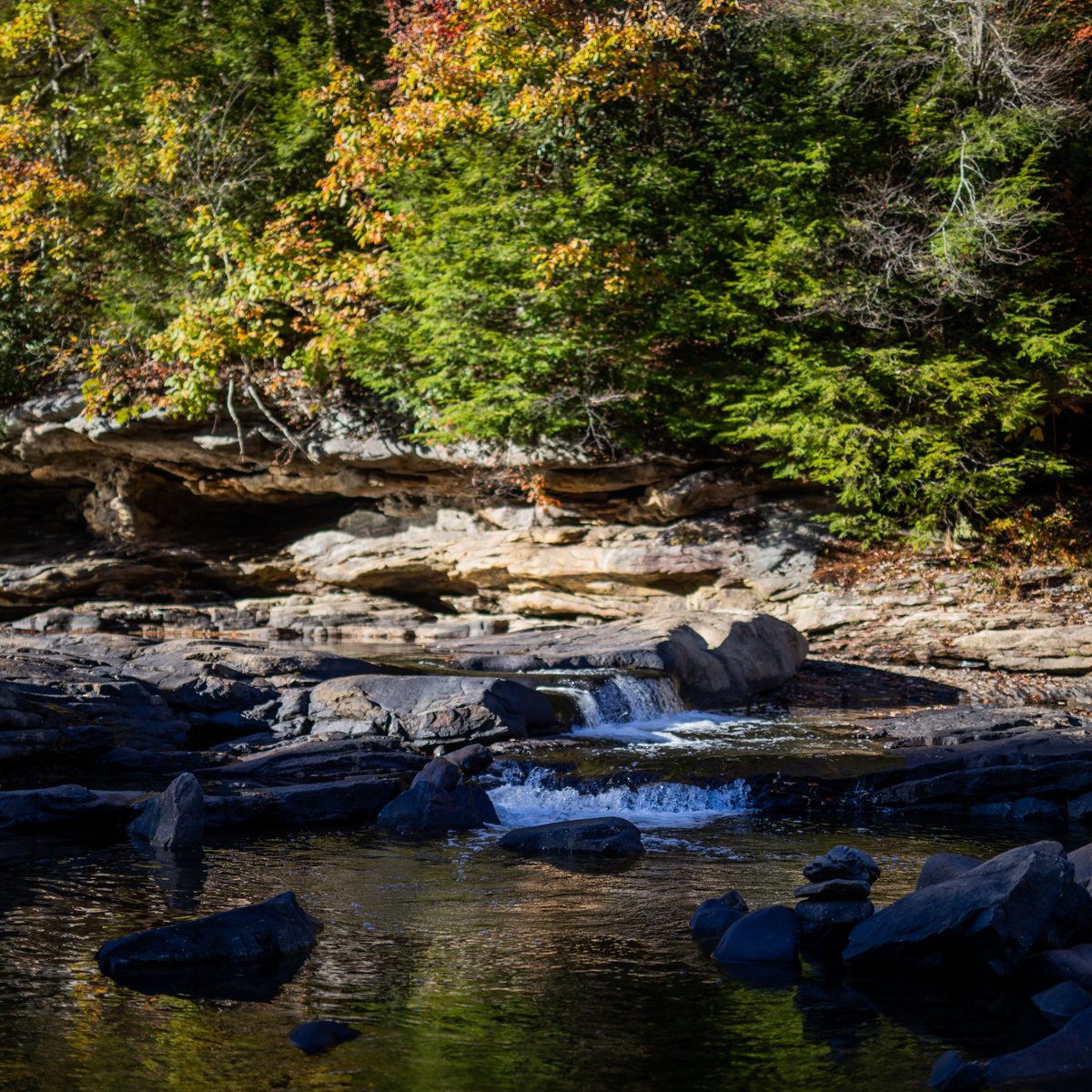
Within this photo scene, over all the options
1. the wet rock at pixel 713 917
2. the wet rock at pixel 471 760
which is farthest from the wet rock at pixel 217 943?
the wet rock at pixel 471 760

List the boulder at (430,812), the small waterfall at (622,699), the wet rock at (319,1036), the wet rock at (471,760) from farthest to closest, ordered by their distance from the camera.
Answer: the small waterfall at (622,699) → the wet rock at (471,760) → the boulder at (430,812) → the wet rock at (319,1036)

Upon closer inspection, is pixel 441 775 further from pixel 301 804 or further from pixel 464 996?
pixel 464 996

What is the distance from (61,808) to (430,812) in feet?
9.01

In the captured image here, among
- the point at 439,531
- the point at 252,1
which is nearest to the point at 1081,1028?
the point at 439,531

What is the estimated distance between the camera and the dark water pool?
4125 millimetres

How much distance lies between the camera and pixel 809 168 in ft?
56.6

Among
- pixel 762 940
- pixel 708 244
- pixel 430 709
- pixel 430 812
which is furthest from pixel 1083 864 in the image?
pixel 708 244

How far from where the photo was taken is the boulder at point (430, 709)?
11.4m

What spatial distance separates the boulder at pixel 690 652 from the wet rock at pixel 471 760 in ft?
12.7

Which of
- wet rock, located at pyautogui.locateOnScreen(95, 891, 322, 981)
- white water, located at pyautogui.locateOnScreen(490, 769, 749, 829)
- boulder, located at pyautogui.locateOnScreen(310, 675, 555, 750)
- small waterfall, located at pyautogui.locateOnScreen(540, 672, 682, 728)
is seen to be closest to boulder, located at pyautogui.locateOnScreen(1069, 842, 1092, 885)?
white water, located at pyautogui.locateOnScreen(490, 769, 749, 829)

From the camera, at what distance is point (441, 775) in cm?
889

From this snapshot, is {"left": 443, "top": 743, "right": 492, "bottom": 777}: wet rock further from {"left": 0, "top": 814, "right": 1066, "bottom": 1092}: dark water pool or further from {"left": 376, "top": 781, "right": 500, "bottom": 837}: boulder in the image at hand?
{"left": 0, "top": 814, "right": 1066, "bottom": 1092}: dark water pool

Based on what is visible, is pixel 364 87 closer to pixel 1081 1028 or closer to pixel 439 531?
pixel 439 531

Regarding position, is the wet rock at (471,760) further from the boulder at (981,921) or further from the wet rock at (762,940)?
the boulder at (981,921)
